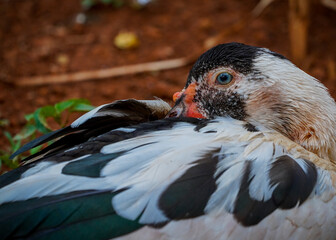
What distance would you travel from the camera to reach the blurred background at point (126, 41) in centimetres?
435

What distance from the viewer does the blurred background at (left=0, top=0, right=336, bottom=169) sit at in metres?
4.35

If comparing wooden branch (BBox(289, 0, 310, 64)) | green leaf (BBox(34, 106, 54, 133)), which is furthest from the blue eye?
wooden branch (BBox(289, 0, 310, 64))

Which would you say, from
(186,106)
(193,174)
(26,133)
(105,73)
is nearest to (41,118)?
(26,133)

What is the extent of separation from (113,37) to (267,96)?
3010mm

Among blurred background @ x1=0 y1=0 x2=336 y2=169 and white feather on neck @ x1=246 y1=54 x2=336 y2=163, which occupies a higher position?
blurred background @ x1=0 y1=0 x2=336 y2=169

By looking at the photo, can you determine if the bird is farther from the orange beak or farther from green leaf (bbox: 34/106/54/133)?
green leaf (bbox: 34/106/54/133)

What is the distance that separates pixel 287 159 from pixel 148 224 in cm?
61

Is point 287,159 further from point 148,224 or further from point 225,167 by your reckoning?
point 148,224

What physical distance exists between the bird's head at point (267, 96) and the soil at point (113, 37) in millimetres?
1931

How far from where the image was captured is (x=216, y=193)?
5.66 feet

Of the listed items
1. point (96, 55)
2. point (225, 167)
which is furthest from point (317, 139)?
point (96, 55)

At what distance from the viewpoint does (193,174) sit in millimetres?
1751

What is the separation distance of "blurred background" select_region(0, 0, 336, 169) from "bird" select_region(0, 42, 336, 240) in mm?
1976

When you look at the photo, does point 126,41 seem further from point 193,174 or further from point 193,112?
point 193,174
